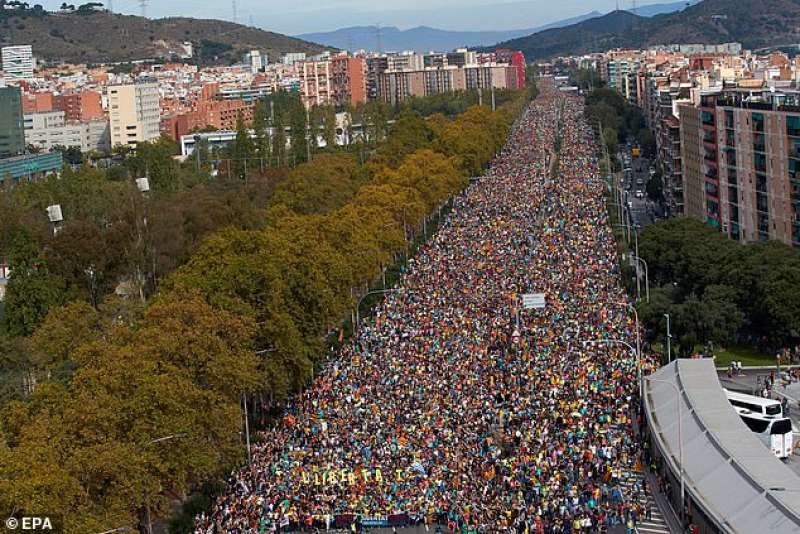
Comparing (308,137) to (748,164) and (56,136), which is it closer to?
(56,136)

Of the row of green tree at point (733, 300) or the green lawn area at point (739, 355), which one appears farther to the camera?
the green lawn area at point (739, 355)

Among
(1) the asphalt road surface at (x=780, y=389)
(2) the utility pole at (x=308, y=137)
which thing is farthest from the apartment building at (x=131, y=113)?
(1) the asphalt road surface at (x=780, y=389)

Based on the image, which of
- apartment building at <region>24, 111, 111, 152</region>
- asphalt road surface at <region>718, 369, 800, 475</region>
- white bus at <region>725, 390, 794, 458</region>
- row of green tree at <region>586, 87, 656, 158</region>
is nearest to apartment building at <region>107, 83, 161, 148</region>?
apartment building at <region>24, 111, 111, 152</region>

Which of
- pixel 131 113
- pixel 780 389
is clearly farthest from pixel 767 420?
pixel 131 113

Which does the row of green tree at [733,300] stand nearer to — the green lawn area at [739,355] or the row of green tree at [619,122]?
the green lawn area at [739,355]

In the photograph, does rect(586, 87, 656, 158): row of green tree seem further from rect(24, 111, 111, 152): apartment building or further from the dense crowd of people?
the dense crowd of people

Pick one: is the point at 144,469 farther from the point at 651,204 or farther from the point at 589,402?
the point at 651,204

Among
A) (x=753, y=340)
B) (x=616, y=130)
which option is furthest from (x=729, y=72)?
(x=753, y=340)
